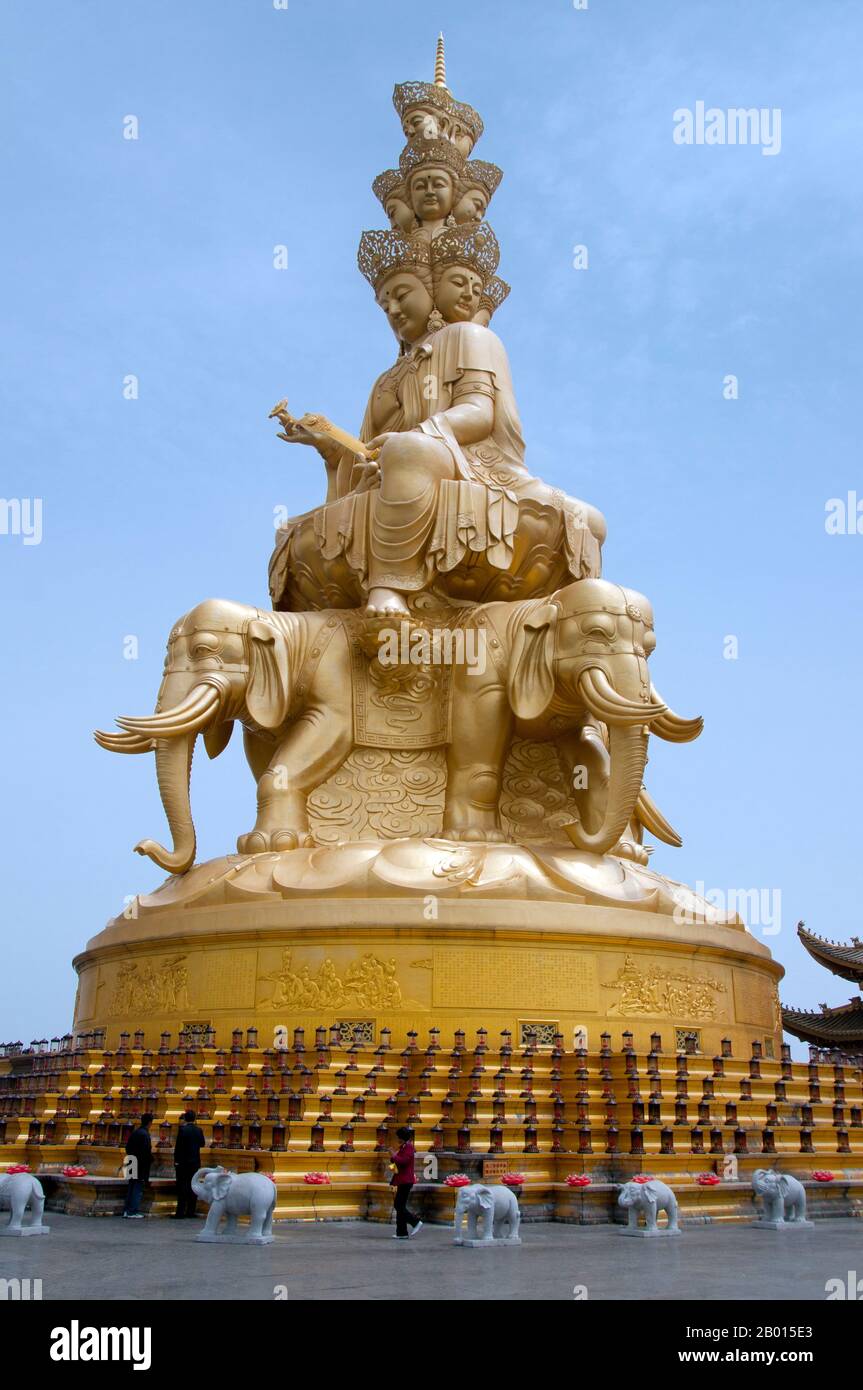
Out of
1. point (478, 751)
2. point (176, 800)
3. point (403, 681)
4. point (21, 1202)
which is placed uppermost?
point (403, 681)

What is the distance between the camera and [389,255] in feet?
64.7

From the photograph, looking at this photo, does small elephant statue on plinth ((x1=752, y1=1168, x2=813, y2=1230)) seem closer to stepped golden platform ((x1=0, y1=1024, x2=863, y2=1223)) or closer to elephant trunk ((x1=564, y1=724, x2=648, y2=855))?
stepped golden platform ((x1=0, y1=1024, x2=863, y2=1223))

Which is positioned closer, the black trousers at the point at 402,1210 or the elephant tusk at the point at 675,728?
the black trousers at the point at 402,1210

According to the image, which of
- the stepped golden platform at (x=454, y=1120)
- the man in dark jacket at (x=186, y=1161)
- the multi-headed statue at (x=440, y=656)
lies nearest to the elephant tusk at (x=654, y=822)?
the multi-headed statue at (x=440, y=656)

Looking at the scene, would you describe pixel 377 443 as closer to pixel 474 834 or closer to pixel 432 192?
pixel 432 192

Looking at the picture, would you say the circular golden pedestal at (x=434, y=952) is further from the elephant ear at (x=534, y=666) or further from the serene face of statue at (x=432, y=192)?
the serene face of statue at (x=432, y=192)

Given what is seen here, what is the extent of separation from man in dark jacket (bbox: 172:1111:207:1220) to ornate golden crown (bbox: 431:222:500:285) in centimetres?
1371

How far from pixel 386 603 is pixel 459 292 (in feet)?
19.4

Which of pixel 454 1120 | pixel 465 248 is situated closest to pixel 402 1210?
pixel 454 1120

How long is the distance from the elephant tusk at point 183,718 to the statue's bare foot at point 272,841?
1.49 meters

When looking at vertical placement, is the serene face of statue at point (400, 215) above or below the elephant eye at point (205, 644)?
above

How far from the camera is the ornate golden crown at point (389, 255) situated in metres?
19.4

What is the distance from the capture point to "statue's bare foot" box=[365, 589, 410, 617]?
16047 millimetres

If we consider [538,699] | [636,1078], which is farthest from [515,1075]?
[538,699]
